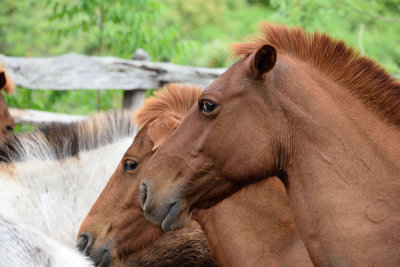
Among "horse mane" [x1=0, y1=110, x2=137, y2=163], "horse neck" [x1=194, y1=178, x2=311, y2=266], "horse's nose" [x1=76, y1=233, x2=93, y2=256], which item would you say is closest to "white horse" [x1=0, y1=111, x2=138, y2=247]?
"horse mane" [x1=0, y1=110, x2=137, y2=163]

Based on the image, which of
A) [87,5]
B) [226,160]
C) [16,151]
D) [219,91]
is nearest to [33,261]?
[226,160]

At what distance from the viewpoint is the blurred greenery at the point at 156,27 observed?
6.67 metres

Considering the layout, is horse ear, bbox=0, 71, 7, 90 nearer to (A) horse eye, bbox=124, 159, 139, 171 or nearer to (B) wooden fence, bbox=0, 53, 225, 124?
(B) wooden fence, bbox=0, 53, 225, 124

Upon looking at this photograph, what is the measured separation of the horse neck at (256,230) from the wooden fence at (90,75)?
293 cm

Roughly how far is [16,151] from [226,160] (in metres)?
2.03

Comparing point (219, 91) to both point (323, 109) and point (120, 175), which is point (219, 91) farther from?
point (120, 175)

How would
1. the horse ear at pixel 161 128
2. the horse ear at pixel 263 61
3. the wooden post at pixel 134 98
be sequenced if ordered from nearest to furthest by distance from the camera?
the horse ear at pixel 263 61
the horse ear at pixel 161 128
the wooden post at pixel 134 98

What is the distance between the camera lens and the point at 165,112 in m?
3.30

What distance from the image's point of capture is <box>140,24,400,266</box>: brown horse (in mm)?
2193

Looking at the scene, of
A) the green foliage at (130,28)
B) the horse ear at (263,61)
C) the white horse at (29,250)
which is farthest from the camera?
the green foliage at (130,28)

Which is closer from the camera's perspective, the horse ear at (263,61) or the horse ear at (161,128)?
the horse ear at (263,61)

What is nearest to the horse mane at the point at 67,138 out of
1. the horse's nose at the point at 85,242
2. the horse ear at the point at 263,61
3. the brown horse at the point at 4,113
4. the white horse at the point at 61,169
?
the white horse at the point at 61,169

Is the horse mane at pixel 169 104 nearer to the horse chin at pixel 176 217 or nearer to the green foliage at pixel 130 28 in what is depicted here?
the horse chin at pixel 176 217

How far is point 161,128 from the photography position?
311 centimetres
